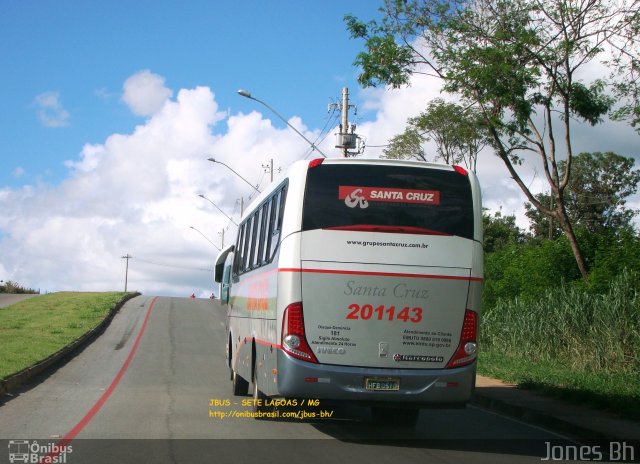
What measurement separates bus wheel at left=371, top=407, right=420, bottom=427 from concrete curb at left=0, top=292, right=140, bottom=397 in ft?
22.4

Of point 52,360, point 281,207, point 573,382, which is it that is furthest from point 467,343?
point 52,360

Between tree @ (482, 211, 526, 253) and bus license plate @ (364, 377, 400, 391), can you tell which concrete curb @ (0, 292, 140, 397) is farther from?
tree @ (482, 211, 526, 253)

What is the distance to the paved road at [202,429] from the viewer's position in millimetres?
9398

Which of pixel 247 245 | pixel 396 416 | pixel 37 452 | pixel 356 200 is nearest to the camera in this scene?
pixel 37 452

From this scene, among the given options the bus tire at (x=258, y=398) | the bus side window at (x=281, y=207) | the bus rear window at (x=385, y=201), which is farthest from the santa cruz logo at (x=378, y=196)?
the bus tire at (x=258, y=398)

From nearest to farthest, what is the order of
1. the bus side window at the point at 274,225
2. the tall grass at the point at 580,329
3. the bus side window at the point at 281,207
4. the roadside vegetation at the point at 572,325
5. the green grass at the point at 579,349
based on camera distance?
the bus side window at the point at 281,207, the bus side window at the point at 274,225, the green grass at the point at 579,349, the roadside vegetation at the point at 572,325, the tall grass at the point at 580,329

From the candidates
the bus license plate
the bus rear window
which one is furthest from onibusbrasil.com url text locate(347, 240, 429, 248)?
the bus license plate

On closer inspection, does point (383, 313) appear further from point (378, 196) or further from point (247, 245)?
point (247, 245)

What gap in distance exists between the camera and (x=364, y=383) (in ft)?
31.9

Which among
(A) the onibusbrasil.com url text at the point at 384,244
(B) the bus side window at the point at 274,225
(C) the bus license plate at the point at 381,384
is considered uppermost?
(B) the bus side window at the point at 274,225

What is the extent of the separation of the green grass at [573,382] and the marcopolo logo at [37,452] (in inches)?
327

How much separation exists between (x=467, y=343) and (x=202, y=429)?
3844mm

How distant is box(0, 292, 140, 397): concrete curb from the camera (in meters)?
14.9

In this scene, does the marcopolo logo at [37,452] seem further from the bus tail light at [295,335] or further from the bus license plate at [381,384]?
the bus license plate at [381,384]
